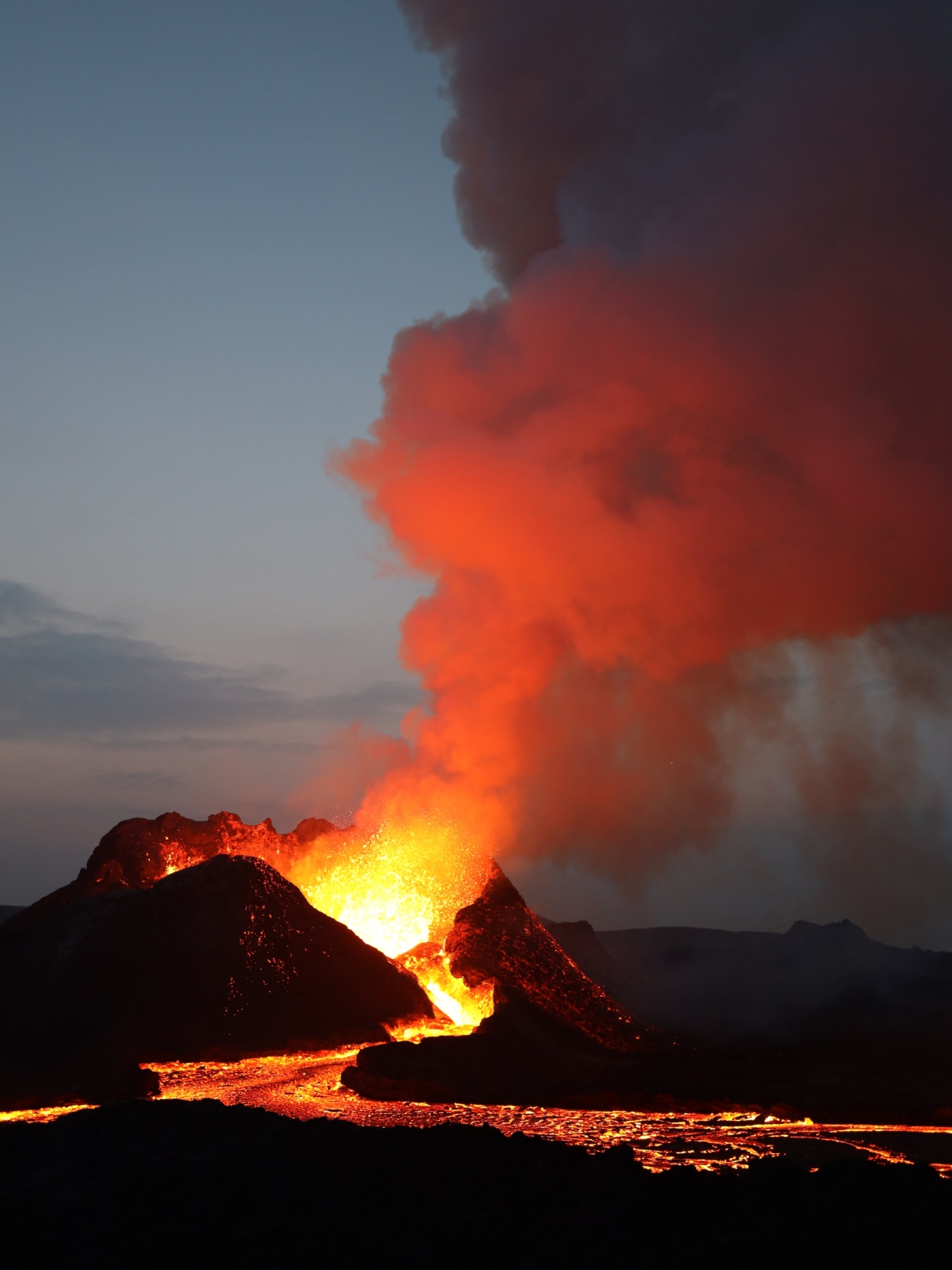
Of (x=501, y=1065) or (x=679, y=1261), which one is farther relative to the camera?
(x=501, y=1065)

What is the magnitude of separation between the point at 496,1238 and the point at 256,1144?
846 centimetres

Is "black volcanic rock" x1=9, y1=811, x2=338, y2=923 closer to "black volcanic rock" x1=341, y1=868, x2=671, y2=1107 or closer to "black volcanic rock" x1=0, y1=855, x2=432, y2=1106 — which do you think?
"black volcanic rock" x1=0, y1=855, x2=432, y2=1106

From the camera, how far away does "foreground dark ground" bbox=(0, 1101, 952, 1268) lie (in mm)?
20578

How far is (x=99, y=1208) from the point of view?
86.9 feet

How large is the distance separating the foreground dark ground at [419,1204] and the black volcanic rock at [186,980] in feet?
49.8

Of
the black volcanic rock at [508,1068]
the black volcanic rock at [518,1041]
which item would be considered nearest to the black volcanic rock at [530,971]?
the black volcanic rock at [518,1041]

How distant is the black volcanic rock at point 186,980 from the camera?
4609 cm

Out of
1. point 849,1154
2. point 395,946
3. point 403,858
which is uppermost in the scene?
point 403,858

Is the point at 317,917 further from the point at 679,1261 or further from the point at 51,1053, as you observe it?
the point at 679,1261

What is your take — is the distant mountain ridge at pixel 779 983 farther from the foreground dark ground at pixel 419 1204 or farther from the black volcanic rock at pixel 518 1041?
the foreground dark ground at pixel 419 1204

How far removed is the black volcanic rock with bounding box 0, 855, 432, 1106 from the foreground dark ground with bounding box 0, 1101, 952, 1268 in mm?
15176

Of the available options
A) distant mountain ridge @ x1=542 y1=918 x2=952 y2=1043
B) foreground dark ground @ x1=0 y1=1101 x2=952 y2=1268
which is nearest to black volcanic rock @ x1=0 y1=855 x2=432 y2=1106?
foreground dark ground @ x1=0 y1=1101 x2=952 y2=1268

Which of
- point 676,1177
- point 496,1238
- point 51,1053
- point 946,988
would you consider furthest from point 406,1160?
point 946,988

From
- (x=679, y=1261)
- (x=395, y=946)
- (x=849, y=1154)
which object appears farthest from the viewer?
(x=395, y=946)
